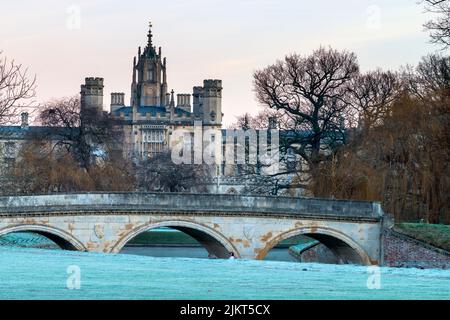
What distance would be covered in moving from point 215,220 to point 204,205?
1.95ft

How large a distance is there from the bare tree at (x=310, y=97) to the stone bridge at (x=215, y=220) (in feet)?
32.0

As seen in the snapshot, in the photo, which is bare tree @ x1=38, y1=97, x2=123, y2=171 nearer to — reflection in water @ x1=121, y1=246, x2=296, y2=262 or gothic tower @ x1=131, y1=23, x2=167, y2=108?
reflection in water @ x1=121, y1=246, x2=296, y2=262

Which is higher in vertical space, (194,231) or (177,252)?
(177,252)

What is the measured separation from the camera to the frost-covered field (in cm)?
1761

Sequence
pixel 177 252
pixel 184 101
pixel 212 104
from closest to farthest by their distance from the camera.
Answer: pixel 177 252
pixel 212 104
pixel 184 101

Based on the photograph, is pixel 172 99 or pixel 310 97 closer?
pixel 310 97

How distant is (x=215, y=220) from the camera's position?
4266 centimetres

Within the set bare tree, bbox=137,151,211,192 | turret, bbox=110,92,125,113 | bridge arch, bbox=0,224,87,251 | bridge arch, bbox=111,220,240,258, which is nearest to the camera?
bridge arch, bbox=0,224,87,251

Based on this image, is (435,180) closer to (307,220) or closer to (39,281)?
(307,220)

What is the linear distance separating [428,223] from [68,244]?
11.8 m

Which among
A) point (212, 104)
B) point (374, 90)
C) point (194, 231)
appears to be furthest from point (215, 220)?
point (212, 104)

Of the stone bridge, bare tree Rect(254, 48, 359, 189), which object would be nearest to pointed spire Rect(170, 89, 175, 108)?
bare tree Rect(254, 48, 359, 189)

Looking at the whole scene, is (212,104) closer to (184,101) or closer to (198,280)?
(184,101)

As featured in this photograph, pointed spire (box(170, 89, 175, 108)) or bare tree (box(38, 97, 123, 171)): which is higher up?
pointed spire (box(170, 89, 175, 108))
